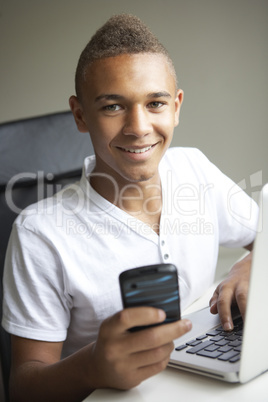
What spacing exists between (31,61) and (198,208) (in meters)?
1.35

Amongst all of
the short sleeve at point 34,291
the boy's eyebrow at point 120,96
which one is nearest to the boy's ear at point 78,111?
the boy's eyebrow at point 120,96

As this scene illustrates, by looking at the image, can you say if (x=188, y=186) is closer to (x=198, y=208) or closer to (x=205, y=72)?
(x=198, y=208)

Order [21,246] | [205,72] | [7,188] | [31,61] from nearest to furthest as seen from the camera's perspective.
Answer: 1. [21,246]
2. [7,188]
3. [31,61]
4. [205,72]

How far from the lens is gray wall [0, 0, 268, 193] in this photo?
2.19 m

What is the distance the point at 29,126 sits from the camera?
1.15 meters

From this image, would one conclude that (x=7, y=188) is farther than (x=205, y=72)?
No

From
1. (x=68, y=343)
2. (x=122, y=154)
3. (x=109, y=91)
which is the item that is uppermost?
(x=109, y=91)

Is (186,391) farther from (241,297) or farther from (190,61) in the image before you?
(190,61)

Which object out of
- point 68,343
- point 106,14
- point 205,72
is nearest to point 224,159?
point 205,72

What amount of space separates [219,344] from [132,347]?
154mm

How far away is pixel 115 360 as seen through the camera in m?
0.63

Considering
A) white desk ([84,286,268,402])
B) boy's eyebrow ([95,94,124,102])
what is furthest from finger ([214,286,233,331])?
boy's eyebrow ([95,94,124,102])

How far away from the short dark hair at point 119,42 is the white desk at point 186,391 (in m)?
0.57

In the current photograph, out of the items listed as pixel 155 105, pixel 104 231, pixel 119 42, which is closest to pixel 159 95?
pixel 155 105
